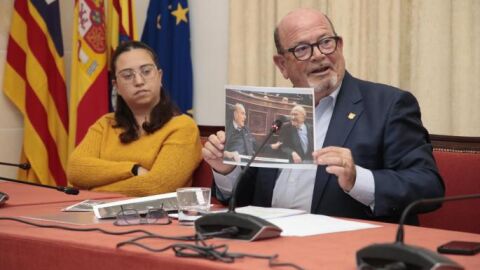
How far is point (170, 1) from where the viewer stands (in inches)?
192

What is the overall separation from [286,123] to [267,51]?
95.4 inches

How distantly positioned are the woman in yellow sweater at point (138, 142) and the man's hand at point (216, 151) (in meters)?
0.77

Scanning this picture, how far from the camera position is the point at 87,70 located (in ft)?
15.4

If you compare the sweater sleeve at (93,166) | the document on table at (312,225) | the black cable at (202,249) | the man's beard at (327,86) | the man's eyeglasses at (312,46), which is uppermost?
the man's eyeglasses at (312,46)

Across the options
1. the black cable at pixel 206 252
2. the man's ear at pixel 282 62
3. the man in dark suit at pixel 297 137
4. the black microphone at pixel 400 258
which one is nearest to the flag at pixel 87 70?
the man's ear at pixel 282 62

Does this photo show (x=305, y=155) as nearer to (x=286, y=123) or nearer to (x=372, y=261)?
(x=286, y=123)

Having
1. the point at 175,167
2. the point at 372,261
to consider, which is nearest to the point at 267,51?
the point at 175,167

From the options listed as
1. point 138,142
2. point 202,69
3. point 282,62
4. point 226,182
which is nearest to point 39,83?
point 202,69

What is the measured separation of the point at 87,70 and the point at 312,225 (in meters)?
3.05

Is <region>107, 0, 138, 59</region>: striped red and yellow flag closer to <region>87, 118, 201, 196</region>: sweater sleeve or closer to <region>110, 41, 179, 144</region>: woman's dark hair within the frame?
<region>110, 41, 179, 144</region>: woman's dark hair

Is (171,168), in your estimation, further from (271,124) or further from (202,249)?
(202,249)

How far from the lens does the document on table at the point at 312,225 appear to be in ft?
6.11

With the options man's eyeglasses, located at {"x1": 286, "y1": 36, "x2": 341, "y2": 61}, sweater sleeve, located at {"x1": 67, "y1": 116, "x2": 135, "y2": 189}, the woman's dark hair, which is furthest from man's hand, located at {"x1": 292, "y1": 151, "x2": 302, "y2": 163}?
the woman's dark hair

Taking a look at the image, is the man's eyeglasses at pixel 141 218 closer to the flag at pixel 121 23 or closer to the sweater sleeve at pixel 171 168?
the sweater sleeve at pixel 171 168
